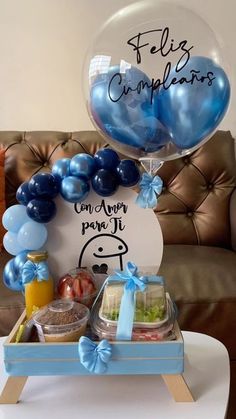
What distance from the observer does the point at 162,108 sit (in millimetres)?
587

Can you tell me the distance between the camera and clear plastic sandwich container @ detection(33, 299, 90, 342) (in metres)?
0.60

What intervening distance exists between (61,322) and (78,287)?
0.09 metres

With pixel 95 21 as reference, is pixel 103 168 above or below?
below

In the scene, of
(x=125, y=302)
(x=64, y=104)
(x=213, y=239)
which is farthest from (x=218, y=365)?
(x=64, y=104)

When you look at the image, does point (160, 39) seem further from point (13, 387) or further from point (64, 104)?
point (64, 104)

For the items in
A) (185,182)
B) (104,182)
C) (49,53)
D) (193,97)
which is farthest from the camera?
(49,53)

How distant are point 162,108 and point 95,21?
121cm

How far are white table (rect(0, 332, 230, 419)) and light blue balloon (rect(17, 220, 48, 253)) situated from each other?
8.9 inches

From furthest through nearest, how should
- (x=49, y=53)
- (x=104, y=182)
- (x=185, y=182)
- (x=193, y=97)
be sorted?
(x=49, y=53)
(x=185, y=182)
(x=104, y=182)
(x=193, y=97)

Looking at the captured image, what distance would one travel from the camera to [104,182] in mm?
666

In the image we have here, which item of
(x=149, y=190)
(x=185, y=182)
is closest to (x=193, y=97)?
(x=149, y=190)

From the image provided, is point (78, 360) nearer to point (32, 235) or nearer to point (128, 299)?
point (128, 299)

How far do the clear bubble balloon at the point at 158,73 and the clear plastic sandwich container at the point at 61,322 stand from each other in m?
0.30

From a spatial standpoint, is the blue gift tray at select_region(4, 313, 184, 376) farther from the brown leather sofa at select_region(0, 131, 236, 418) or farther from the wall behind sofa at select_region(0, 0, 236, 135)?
the wall behind sofa at select_region(0, 0, 236, 135)
